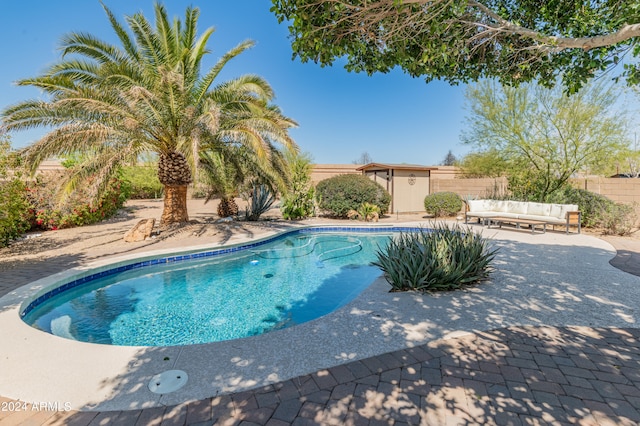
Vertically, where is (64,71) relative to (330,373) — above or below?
above

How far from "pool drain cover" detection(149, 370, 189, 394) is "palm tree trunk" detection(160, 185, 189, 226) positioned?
26.6ft

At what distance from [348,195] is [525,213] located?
6.53 meters

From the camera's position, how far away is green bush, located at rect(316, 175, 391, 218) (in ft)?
43.7

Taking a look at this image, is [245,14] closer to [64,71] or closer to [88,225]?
[64,71]

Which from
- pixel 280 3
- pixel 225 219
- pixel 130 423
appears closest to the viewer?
pixel 130 423

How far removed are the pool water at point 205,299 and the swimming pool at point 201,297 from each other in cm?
1

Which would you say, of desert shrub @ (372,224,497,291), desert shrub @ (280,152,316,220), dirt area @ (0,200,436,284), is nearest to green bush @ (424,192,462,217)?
desert shrub @ (280,152,316,220)

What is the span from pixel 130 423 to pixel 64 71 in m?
8.89

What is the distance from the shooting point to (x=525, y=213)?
10.4 meters

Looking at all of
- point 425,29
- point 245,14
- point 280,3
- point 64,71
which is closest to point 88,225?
point 64,71

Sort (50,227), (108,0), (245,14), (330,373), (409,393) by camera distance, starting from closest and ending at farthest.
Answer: (409,393)
(330,373)
(108,0)
(245,14)
(50,227)

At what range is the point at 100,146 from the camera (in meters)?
7.91

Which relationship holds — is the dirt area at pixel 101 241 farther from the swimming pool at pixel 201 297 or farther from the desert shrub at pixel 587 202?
the swimming pool at pixel 201 297

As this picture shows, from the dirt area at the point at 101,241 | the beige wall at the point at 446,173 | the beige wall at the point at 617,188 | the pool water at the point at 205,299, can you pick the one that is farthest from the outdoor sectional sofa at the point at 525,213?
the beige wall at the point at 446,173
